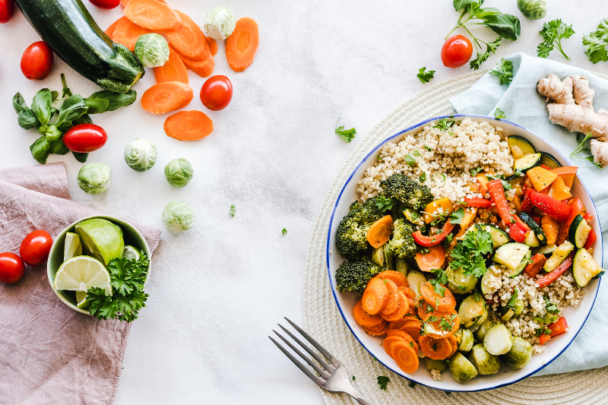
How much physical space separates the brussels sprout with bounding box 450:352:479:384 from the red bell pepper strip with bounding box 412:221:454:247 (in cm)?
70

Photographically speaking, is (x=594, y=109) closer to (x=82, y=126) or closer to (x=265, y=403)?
(x=265, y=403)

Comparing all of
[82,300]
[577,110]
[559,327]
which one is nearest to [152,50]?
[82,300]

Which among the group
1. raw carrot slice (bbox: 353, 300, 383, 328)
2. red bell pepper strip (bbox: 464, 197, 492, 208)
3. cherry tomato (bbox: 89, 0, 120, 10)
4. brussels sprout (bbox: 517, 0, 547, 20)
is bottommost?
raw carrot slice (bbox: 353, 300, 383, 328)

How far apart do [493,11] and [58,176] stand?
3.26 m

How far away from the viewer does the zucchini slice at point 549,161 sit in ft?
8.70

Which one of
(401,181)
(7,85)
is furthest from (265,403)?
(7,85)

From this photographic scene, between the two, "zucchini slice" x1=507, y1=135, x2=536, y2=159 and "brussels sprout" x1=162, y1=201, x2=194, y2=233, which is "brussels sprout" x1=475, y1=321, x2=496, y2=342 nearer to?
"zucchini slice" x1=507, y1=135, x2=536, y2=159

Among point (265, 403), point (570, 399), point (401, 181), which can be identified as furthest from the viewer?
point (265, 403)

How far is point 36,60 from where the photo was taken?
118 inches

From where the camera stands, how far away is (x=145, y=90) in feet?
10.3

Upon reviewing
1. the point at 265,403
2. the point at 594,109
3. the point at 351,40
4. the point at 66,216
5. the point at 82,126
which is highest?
the point at 351,40

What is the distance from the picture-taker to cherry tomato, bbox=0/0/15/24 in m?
3.00

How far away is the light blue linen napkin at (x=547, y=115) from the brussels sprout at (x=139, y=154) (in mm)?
2104

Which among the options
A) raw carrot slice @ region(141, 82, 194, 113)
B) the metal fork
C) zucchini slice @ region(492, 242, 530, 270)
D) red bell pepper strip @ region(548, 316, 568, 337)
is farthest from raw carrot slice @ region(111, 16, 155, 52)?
red bell pepper strip @ region(548, 316, 568, 337)
